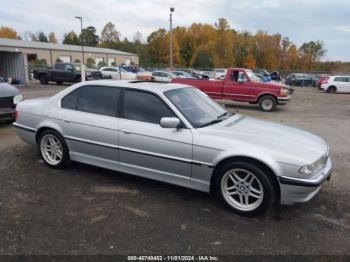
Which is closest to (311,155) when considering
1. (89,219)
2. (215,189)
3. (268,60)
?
(215,189)

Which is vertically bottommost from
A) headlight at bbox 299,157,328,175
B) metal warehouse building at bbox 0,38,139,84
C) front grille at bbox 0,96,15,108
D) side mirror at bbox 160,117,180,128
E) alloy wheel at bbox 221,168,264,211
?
alloy wheel at bbox 221,168,264,211

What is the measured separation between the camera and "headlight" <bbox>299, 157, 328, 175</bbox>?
347cm

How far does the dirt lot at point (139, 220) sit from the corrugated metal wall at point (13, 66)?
889 inches

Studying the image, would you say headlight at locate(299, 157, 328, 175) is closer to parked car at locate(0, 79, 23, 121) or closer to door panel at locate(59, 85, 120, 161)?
door panel at locate(59, 85, 120, 161)

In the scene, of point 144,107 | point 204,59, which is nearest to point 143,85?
point 144,107

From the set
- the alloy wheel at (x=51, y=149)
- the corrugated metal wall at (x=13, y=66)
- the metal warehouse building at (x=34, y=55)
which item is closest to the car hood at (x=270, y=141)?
the alloy wheel at (x=51, y=149)

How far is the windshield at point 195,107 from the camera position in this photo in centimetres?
423

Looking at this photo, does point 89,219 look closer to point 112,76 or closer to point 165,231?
Result: point 165,231

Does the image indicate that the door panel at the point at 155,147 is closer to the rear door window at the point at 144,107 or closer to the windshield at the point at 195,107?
the rear door window at the point at 144,107

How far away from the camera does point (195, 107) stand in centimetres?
455

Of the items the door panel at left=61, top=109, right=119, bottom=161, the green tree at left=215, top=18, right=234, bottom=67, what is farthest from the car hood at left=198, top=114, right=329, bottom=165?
the green tree at left=215, top=18, right=234, bottom=67

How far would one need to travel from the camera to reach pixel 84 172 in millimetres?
5121

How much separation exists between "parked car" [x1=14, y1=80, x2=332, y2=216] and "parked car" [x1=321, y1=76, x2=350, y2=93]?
965 inches

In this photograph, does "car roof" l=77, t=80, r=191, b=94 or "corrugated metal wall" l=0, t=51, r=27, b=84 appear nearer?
"car roof" l=77, t=80, r=191, b=94
